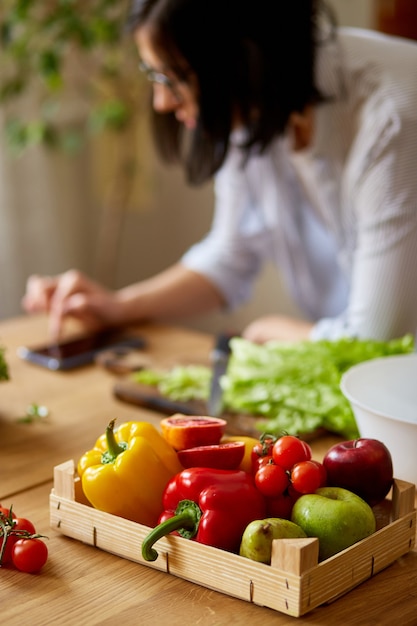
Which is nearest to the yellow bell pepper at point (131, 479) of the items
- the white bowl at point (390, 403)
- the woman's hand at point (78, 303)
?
the white bowl at point (390, 403)

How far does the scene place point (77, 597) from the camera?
3.50 feet

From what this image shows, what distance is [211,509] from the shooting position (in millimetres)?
1052

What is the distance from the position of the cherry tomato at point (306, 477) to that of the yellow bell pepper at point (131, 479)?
0.57 feet

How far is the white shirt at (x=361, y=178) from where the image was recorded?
1827mm

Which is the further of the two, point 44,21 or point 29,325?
point 44,21

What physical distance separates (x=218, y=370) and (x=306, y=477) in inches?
29.2

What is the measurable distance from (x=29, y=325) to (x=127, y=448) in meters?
1.22

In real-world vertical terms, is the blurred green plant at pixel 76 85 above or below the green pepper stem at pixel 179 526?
above

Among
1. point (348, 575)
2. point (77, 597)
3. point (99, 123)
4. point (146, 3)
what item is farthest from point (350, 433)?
point (99, 123)

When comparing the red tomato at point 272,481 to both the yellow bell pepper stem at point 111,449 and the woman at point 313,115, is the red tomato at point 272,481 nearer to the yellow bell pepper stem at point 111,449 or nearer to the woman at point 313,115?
the yellow bell pepper stem at point 111,449

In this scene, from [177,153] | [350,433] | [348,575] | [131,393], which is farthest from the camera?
[177,153]

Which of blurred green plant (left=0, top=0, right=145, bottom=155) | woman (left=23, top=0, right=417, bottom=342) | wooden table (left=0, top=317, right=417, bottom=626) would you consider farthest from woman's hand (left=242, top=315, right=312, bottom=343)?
blurred green plant (left=0, top=0, right=145, bottom=155)

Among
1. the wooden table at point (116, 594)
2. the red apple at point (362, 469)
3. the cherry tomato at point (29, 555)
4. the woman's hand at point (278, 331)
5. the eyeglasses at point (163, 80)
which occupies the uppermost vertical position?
the eyeglasses at point (163, 80)

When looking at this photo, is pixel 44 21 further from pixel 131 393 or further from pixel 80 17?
pixel 131 393
